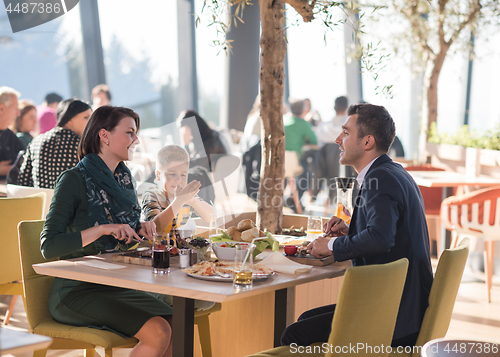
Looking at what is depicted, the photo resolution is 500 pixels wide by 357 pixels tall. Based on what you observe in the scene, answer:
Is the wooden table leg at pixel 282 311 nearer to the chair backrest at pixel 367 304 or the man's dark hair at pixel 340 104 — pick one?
the chair backrest at pixel 367 304

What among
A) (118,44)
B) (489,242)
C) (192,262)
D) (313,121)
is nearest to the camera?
(192,262)

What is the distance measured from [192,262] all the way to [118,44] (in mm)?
6285

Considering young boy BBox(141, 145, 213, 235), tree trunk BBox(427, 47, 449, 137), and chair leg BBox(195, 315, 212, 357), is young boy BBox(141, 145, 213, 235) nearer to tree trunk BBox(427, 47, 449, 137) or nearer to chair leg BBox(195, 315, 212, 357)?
chair leg BBox(195, 315, 212, 357)

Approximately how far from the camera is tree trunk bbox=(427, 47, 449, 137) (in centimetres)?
683

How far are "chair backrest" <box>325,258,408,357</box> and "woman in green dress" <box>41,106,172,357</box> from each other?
762 mm

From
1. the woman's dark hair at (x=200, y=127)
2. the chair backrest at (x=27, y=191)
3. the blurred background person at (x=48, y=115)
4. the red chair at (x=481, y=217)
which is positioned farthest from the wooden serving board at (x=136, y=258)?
the blurred background person at (x=48, y=115)

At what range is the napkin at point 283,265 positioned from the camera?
1.86m

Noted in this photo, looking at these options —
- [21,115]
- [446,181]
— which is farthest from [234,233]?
[21,115]

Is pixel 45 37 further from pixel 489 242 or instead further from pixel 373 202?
pixel 373 202

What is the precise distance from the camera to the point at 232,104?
8.73m

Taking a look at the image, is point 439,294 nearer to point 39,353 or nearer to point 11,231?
point 39,353

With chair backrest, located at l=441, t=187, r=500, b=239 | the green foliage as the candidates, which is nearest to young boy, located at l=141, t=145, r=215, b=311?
chair backrest, located at l=441, t=187, r=500, b=239

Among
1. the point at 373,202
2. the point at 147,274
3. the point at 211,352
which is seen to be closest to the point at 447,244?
the point at 211,352

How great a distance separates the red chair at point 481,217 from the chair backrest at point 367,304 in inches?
114
